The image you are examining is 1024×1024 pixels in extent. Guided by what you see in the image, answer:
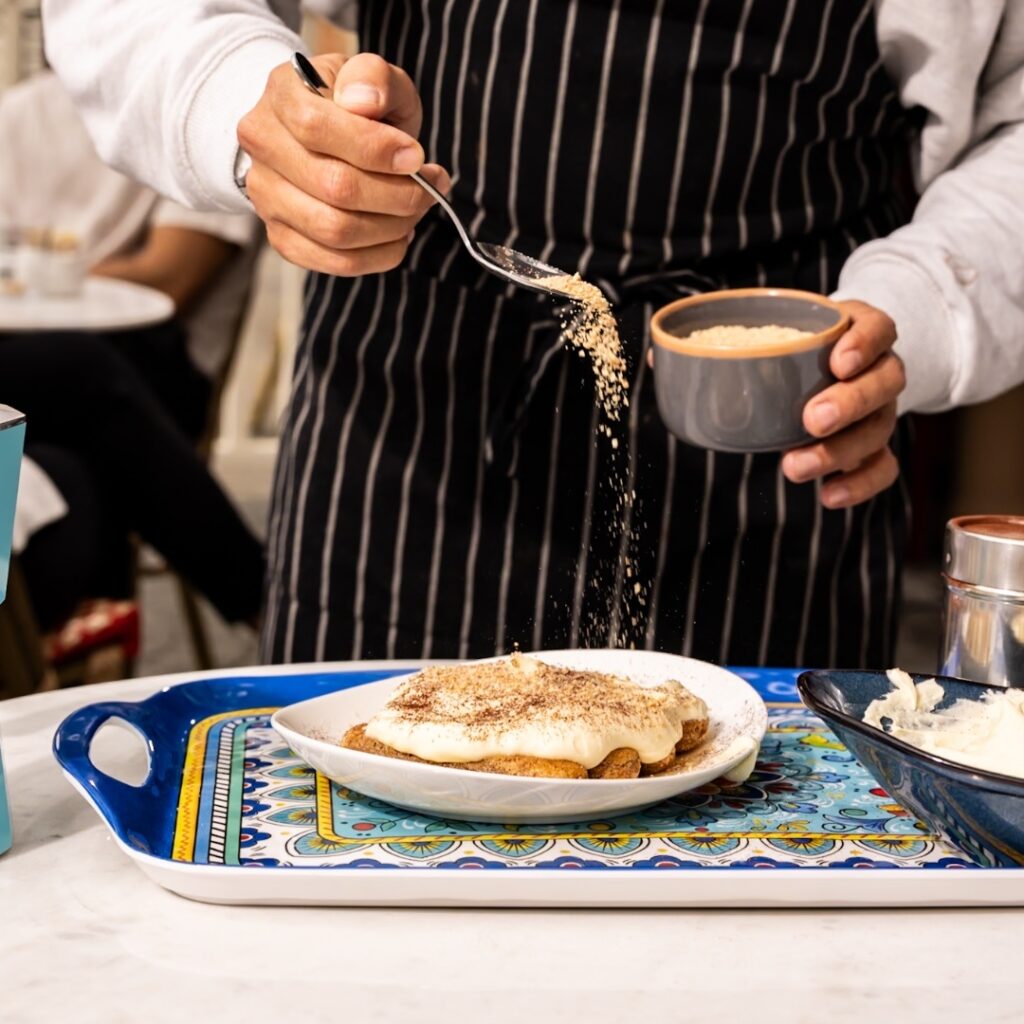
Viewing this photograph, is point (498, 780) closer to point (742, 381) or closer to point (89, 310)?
point (742, 381)

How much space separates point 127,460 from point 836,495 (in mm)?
2374

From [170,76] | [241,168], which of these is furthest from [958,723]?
[170,76]

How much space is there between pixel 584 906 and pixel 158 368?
3.13 m

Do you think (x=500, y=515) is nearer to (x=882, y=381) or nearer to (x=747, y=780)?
(x=882, y=381)

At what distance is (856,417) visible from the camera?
117 centimetres

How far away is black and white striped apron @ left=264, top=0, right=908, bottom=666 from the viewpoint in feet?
4.49

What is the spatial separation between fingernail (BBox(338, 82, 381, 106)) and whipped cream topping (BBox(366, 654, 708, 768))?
0.38m

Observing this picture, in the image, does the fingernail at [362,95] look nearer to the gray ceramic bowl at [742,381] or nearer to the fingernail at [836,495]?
the gray ceramic bowl at [742,381]

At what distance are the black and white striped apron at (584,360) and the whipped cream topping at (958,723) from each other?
507mm

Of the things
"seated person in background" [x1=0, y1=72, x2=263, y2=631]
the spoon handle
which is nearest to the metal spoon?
the spoon handle

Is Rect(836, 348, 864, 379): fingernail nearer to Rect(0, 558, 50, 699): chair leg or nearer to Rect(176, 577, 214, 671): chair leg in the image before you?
Rect(0, 558, 50, 699): chair leg

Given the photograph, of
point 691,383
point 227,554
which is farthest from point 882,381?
point 227,554

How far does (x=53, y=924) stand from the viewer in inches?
29.5

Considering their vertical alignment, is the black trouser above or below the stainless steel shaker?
below
